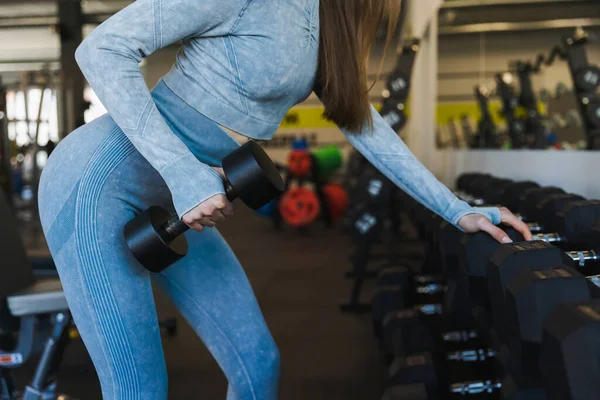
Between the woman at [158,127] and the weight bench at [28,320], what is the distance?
2.79ft

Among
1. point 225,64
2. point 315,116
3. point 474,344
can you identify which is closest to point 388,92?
point 474,344

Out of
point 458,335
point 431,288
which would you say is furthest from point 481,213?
point 431,288

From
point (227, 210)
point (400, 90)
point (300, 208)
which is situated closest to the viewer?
point (227, 210)

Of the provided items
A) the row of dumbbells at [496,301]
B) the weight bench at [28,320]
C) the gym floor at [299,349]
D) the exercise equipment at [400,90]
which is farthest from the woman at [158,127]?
the exercise equipment at [400,90]

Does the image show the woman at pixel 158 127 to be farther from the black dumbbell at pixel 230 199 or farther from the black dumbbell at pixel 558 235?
the black dumbbell at pixel 558 235

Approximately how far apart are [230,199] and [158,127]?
0.51 ft

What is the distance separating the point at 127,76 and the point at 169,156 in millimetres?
137

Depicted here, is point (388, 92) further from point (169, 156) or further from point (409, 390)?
point (169, 156)

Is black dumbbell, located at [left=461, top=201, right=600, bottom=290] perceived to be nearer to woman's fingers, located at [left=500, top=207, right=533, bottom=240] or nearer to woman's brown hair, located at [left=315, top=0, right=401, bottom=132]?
woman's fingers, located at [left=500, top=207, right=533, bottom=240]

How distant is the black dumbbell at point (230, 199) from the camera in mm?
900

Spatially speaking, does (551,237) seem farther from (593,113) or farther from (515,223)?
(593,113)

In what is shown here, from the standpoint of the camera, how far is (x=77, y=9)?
9.61 m

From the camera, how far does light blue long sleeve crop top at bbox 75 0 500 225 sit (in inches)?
35.7

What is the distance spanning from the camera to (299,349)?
9.20 ft
